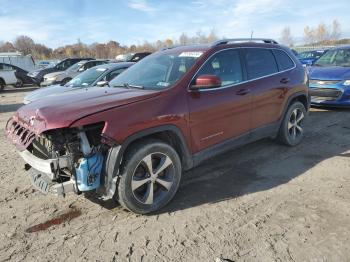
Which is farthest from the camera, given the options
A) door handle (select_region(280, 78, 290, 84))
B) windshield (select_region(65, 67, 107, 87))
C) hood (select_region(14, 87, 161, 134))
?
windshield (select_region(65, 67, 107, 87))

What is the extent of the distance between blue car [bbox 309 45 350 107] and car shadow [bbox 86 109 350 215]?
1.73 metres

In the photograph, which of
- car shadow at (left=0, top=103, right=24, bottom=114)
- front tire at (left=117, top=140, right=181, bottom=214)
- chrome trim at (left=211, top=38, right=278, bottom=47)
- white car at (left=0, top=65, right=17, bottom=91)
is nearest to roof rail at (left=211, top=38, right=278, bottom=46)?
chrome trim at (left=211, top=38, right=278, bottom=47)

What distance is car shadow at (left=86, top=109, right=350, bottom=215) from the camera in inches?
170

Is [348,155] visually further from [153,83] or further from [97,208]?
[97,208]

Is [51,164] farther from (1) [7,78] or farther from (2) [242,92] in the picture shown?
(1) [7,78]

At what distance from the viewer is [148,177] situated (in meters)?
3.84

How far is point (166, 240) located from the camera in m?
3.39

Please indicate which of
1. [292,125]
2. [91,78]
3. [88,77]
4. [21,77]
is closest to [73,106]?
[292,125]

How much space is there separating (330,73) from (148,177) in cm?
698

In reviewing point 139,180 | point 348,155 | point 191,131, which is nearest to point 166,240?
point 139,180

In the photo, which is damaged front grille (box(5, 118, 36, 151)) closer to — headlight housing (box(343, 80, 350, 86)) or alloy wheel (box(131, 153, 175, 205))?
alloy wheel (box(131, 153, 175, 205))

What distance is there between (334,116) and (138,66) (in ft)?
18.1

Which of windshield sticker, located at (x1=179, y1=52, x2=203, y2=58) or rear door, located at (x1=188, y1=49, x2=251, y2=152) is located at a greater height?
windshield sticker, located at (x1=179, y1=52, x2=203, y2=58)

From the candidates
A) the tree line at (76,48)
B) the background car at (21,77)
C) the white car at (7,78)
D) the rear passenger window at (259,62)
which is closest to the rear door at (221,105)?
the rear passenger window at (259,62)
